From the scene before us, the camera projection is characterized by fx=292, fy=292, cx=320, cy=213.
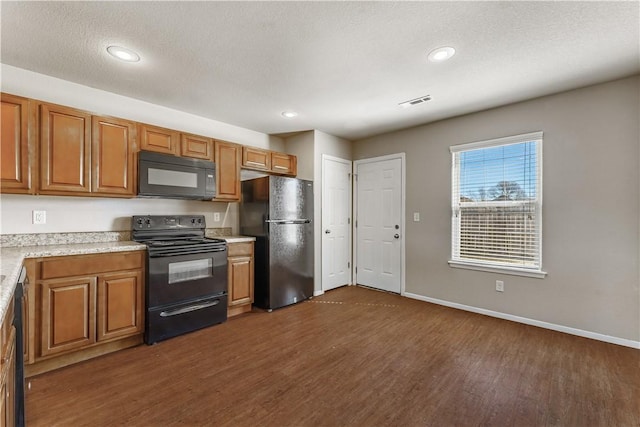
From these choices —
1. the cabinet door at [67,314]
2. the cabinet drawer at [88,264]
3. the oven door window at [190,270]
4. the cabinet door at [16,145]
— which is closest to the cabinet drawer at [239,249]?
the oven door window at [190,270]

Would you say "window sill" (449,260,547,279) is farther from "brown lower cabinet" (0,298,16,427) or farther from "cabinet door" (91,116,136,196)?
"brown lower cabinet" (0,298,16,427)

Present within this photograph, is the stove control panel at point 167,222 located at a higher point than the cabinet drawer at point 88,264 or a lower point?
higher

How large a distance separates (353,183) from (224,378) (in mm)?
3479

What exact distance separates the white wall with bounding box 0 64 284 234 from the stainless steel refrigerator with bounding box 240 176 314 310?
0.51 m

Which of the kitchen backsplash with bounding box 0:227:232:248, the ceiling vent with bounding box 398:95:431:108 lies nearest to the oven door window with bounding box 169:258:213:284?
the kitchen backsplash with bounding box 0:227:232:248

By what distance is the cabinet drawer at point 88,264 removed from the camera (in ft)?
7.20

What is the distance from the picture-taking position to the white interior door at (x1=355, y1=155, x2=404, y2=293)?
4312mm

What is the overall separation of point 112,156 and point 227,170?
1186 millimetres

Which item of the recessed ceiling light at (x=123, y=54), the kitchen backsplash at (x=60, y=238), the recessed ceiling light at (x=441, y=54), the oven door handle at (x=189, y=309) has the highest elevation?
the recessed ceiling light at (x=441, y=54)

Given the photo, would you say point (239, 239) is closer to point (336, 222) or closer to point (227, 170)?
point (227, 170)

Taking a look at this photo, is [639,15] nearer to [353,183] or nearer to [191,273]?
[353,183]

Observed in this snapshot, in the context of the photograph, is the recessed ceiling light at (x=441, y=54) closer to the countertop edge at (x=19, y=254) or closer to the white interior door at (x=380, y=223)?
the white interior door at (x=380, y=223)

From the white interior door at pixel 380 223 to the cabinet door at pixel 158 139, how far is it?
9.07 ft

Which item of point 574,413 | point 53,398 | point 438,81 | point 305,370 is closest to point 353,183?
point 438,81
